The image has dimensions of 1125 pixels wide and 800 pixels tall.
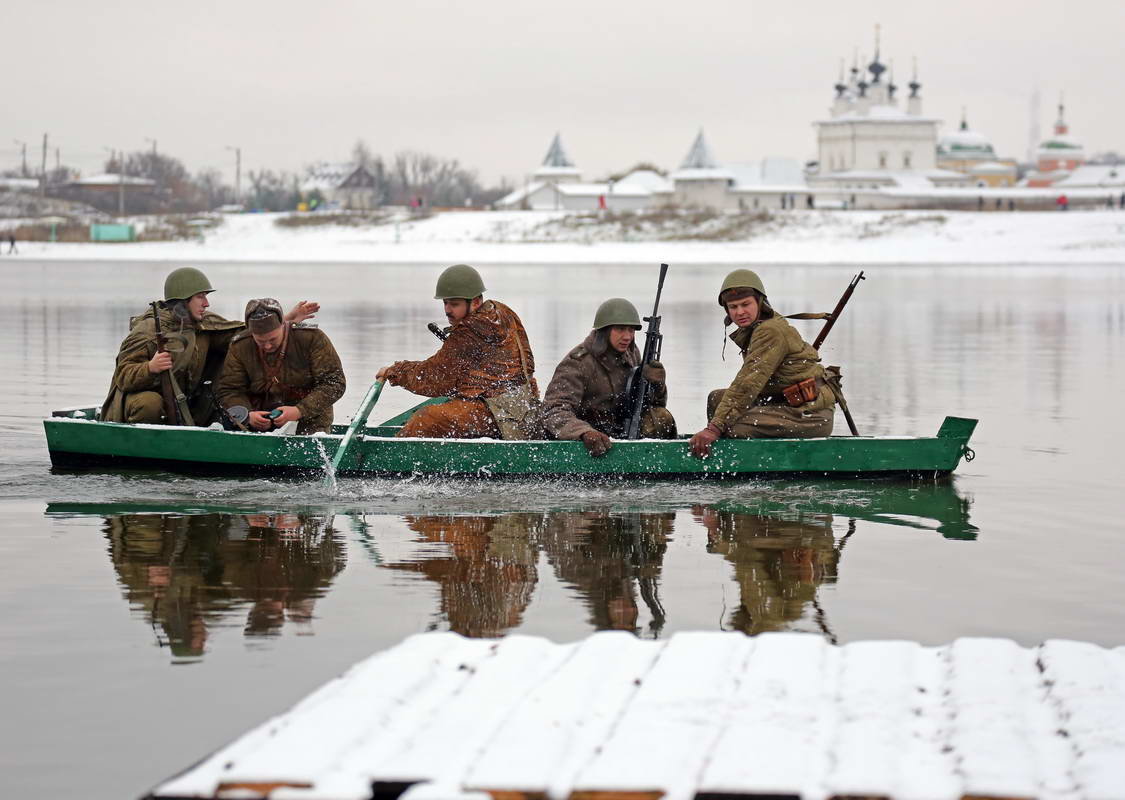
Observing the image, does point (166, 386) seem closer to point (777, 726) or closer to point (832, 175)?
point (777, 726)

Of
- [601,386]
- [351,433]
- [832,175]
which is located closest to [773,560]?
[601,386]

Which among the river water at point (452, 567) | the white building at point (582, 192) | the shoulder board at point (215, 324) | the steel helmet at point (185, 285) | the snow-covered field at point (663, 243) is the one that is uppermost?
the white building at point (582, 192)

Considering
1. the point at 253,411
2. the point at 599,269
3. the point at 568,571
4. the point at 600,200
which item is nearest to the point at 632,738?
the point at 568,571

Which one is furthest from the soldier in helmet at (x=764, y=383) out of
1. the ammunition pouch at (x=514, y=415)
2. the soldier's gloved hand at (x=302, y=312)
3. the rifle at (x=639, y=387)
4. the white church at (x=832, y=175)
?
the white church at (x=832, y=175)

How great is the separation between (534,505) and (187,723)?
16.0 ft

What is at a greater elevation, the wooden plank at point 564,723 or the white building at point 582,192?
the white building at point 582,192

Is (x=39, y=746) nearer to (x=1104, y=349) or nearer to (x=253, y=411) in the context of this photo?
(x=253, y=411)

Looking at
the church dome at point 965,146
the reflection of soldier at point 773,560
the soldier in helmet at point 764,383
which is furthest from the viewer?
the church dome at point 965,146

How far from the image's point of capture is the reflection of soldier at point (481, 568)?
7.37 m

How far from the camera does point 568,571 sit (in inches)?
335

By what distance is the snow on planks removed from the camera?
4.49 m

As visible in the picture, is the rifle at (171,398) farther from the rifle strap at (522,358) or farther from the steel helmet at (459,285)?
the rifle strap at (522,358)

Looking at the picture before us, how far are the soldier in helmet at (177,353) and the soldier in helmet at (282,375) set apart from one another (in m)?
0.21

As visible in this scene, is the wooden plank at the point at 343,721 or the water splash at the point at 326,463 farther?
the water splash at the point at 326,463
